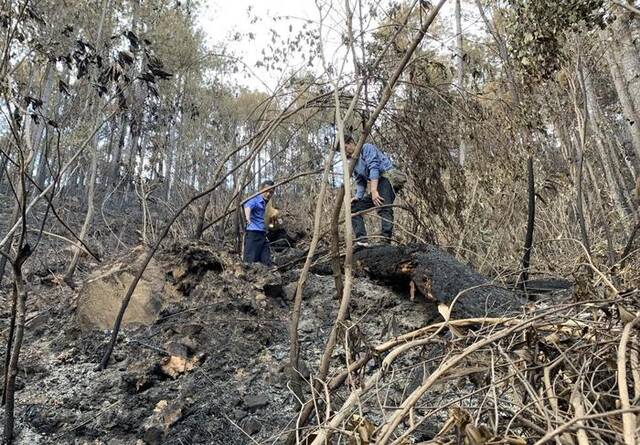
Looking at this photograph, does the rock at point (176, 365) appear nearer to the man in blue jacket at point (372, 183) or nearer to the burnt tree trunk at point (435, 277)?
the burnt tree trunk at point (435, 277)

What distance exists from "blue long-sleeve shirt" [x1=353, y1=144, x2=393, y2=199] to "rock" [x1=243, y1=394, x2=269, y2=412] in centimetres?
273

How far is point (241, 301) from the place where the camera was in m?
3.49

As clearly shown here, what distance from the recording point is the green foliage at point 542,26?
128 inches

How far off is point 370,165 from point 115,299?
2651 millimetres

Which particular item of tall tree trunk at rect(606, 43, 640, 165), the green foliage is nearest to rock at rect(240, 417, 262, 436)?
the green foliage

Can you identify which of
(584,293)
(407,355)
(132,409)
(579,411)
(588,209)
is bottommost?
(132,409)

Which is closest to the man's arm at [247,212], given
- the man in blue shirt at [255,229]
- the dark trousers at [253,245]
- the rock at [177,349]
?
the man in blue shirt at [255,229]

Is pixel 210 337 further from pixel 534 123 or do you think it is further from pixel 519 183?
pixel 519 183

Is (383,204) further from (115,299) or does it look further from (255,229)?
(115,299)

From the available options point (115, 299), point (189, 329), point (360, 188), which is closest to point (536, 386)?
point (189, 329)

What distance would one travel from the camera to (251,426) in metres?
2.34

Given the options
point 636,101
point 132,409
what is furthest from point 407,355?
point 636,101

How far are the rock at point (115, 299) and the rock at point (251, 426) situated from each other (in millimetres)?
1406

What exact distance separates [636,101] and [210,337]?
228 inches
